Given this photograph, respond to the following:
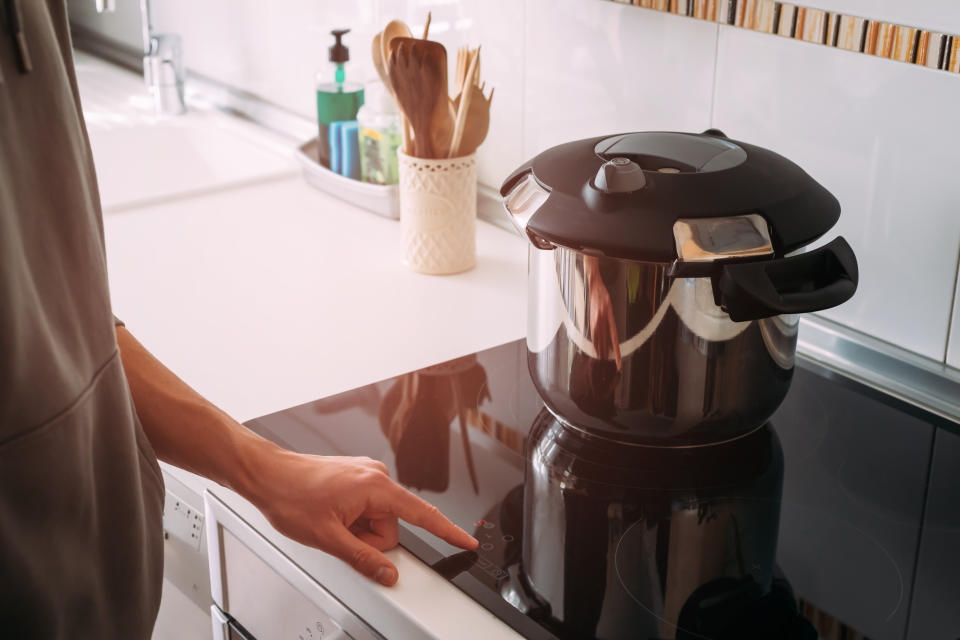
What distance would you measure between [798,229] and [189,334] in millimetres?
738

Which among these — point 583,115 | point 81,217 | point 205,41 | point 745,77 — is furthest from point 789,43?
point 205,41

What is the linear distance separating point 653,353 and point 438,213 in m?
0.56

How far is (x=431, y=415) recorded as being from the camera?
104 centimetres

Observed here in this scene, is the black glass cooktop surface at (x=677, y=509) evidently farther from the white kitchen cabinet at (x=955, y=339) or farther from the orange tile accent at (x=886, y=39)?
the orange tile accent at (x=886, y=39)

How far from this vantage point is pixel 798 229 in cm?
83

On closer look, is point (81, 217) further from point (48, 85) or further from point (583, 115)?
point (583, 115)

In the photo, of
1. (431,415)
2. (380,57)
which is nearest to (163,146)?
(380,57)

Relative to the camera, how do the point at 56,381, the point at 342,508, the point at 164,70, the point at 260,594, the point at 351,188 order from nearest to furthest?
1. the point at 56,381
2. the point at 342,508
3. the point at 260,594
4. the point at 351,188
5. the point at 164,70

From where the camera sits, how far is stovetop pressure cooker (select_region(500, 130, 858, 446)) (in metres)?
0.82

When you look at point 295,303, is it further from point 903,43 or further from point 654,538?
point 903,43

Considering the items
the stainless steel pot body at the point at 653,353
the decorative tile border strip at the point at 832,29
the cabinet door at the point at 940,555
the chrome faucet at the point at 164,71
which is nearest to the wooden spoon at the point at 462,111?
the decorative tile border strip at the point at 832,29

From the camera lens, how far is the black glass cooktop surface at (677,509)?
2.50 feet

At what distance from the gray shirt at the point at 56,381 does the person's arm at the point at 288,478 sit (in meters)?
0.10

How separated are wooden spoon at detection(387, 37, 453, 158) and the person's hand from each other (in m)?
0.61
